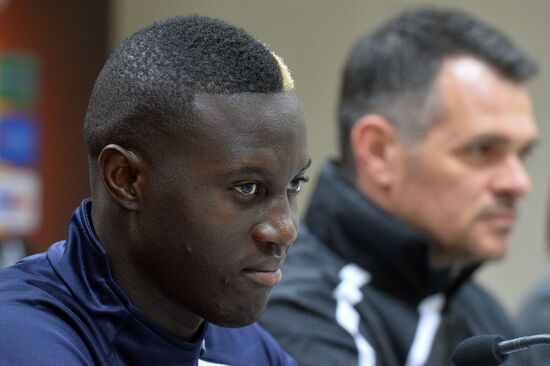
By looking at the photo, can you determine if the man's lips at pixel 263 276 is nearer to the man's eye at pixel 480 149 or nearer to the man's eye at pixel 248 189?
the man's eye at pixel 248 189

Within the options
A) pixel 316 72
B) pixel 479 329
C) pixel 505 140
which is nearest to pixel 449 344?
pixel 479 329

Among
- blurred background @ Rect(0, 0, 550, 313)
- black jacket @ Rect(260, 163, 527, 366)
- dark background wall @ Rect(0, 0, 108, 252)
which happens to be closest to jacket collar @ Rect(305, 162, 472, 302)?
black jacket @ Rect(260, 163, 527, 366)

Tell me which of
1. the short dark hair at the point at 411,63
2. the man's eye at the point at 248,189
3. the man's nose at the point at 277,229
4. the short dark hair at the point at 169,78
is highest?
the short dark hair at the point at 169,78

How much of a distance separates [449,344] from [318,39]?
2053mm

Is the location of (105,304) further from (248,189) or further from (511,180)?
Answer: (511,180)

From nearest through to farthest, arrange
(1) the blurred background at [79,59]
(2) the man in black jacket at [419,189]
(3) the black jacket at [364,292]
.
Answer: (3) the black jacket at [364,292]
(2) the man in black jacket at [419,189]
(1) the blurred background at [79,59]

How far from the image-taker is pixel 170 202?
1364mm

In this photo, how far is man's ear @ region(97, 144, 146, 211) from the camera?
4.49 feet

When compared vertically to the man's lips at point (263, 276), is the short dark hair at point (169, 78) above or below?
above

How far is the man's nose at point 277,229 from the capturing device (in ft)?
4.52

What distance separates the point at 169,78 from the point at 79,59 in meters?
2.87

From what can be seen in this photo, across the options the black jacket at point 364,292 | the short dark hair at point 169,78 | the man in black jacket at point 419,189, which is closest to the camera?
the short dark hair at point 169,78

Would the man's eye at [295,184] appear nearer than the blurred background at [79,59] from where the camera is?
Yes

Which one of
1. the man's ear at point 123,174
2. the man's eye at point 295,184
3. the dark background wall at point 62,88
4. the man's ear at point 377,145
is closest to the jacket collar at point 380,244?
the man's ear at point 377,145
